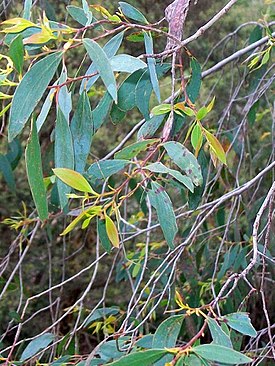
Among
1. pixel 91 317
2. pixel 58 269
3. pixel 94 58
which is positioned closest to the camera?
pixel 94 58

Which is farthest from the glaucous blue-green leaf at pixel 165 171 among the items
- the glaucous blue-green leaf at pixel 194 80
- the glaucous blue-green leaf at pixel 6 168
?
the glaucous blue-green leaf at pixel 6 168

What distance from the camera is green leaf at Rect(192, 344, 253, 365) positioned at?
56cm

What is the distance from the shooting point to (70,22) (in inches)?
103

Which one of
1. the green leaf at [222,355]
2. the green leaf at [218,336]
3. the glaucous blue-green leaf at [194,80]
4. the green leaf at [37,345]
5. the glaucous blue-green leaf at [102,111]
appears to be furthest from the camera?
the green leaf at [37,345]

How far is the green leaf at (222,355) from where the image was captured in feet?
1.84

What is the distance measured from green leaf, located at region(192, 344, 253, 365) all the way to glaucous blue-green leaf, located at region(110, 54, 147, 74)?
280 millimetres

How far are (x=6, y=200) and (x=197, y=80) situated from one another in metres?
1.98

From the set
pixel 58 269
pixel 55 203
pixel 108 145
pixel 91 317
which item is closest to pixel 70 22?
pixel 108 145

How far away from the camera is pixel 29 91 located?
0.59m

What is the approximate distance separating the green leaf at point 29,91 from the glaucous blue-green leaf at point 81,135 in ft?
0.32

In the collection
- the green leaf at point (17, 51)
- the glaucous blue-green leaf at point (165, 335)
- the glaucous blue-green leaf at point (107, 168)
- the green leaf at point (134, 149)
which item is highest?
the green leaf at point (17, 51)

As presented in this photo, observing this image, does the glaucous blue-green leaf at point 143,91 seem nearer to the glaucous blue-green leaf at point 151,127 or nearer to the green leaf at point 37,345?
the glaucous blue-green leaf at point 151,127

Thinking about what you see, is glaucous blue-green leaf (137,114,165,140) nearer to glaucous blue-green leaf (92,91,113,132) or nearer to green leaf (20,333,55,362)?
glaucous blue-green leaf (92,91,113,132)

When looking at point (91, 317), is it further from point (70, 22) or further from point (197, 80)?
point (70, 22)
